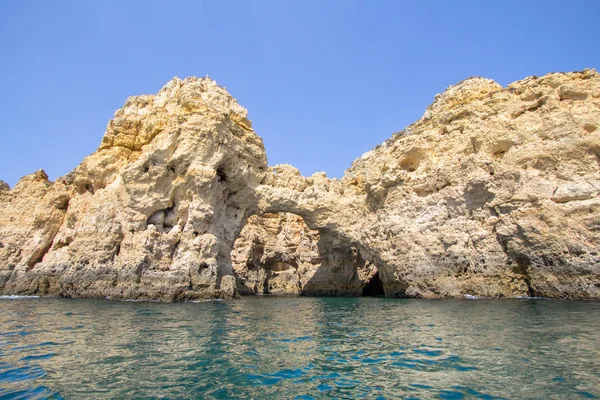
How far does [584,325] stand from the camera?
9.54 meters

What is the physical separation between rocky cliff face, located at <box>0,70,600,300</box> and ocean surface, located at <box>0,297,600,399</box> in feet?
20.8

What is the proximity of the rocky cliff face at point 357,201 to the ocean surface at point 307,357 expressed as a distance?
20.8 ft

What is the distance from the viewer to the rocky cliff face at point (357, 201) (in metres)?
17.4

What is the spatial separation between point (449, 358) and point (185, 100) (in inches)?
828

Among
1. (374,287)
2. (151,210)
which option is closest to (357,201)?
(374,287)

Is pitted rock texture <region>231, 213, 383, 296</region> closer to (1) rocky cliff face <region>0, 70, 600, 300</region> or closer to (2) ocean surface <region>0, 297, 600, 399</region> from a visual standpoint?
(1) rocky cliff face <region>0, 70, 600, 300</region>

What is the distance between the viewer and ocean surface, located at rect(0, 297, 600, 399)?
5398mm

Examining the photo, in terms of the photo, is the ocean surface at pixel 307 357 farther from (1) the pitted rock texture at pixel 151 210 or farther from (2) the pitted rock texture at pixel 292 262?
(2) the pitted rock texture at pixel 292 262

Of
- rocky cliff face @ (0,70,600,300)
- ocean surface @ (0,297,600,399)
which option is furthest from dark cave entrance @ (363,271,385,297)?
ocean surface @ (0,297,600,399)

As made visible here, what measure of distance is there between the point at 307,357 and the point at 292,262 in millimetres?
29338

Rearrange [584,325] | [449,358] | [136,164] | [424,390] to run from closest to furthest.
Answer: [424,390]
[449,358]
[584,325]
[136,164]

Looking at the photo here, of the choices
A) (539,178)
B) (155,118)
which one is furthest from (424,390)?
(155,118)

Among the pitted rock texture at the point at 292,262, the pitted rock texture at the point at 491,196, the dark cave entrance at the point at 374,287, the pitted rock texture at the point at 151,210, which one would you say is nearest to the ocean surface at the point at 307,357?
the pitted rock texture at the point at 491,196

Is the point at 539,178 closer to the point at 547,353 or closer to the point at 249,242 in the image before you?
the point at 547,353
